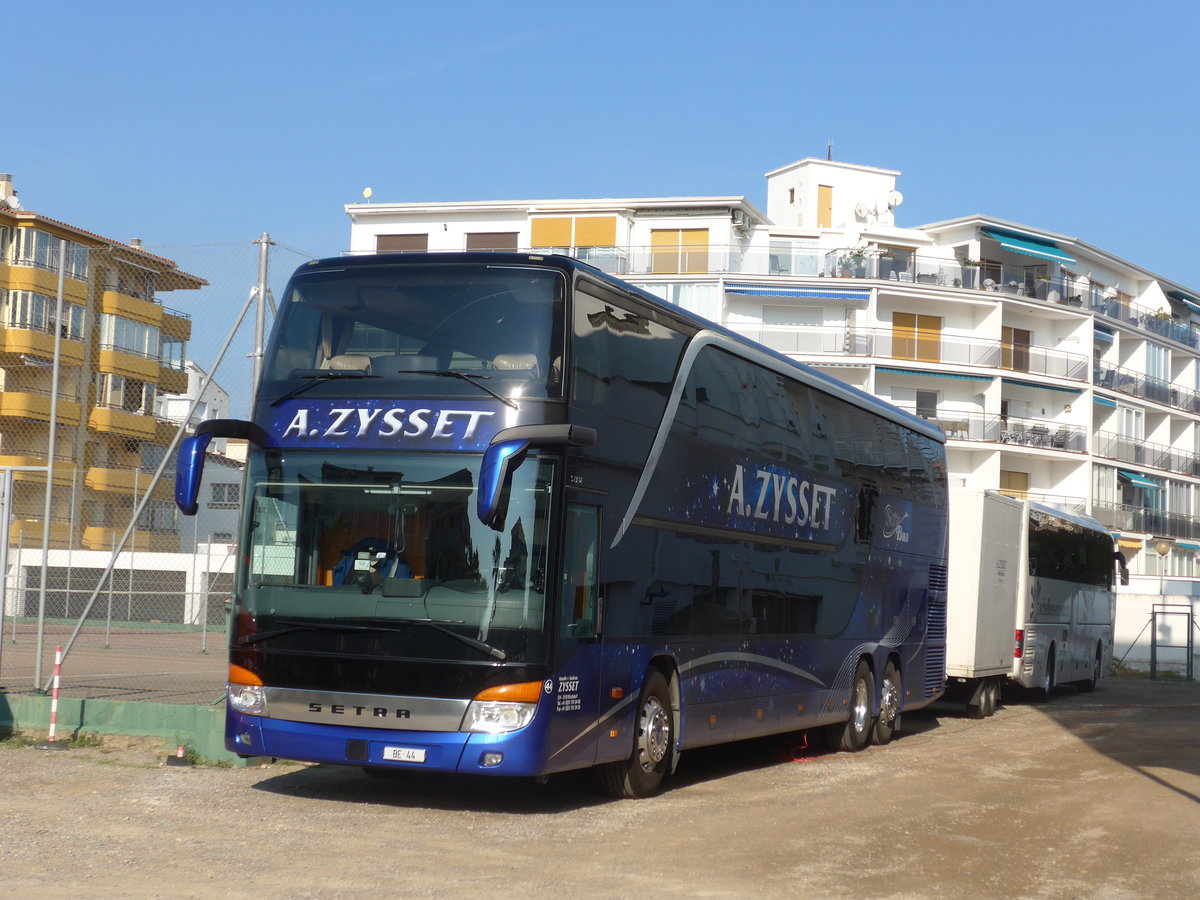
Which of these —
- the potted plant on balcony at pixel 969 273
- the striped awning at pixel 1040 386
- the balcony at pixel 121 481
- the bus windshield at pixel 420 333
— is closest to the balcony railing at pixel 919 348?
the striped awning at pixel 1040 386

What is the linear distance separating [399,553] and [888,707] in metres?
9.76

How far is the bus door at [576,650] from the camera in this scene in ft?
36.4

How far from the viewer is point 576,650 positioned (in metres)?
11.4

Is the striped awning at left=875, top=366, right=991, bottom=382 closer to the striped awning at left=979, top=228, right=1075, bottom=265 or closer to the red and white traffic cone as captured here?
the striped awning at left=979, top=228, right=1075, bottom=265

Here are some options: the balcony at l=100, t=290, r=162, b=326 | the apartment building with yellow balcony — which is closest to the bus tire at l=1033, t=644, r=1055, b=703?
the apartment building with yellow balcony

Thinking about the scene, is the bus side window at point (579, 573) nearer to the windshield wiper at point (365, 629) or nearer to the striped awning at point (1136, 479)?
the windshield wiper at point (365, 629)

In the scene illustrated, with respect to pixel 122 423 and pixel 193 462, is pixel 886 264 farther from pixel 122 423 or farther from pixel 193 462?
pixel 193 462

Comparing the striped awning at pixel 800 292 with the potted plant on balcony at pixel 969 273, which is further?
the potted plant on balcony at pixel 969 273

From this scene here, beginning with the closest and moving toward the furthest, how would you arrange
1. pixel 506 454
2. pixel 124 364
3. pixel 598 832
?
pixel 506 454 < pixel 598 832 < pixel 124 364

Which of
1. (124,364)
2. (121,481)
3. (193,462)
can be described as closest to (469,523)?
(193,462)

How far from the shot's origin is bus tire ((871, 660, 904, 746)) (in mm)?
18688

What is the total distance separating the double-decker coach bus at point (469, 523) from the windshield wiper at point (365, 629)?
1 centimetres

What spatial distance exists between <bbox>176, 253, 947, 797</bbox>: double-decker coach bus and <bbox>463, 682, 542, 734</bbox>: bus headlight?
Answer: 1 cm

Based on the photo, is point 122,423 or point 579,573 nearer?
point 579,573
